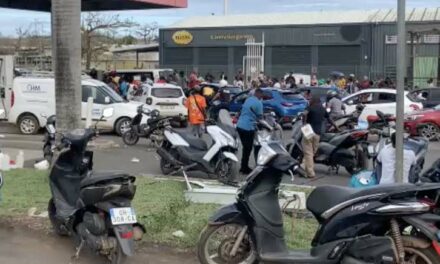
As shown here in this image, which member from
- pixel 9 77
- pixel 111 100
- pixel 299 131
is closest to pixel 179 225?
pixel 299 131

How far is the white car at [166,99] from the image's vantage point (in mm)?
24688

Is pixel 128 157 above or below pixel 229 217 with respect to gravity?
below

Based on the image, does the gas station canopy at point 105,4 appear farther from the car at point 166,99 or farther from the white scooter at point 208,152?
the white scooter at point 208,152

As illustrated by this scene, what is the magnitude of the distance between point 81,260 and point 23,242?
103 cm

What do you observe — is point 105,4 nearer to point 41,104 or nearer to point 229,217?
point 41,104

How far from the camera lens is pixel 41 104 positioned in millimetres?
20672

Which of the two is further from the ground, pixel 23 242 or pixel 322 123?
pixel 322 123

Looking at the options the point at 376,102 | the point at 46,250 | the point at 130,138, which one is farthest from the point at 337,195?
the point at 376,102

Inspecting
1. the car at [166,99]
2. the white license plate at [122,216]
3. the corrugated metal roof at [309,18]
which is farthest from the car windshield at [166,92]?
the corrugated metal roof at [309,18]

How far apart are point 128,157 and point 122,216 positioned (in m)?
9.94

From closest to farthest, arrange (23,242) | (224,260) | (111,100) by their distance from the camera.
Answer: (224,260), (23,242), (111,100)

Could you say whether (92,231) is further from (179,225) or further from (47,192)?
(47,192)

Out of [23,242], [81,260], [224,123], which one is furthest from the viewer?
[224,123]

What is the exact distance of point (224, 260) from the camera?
20.5ft
